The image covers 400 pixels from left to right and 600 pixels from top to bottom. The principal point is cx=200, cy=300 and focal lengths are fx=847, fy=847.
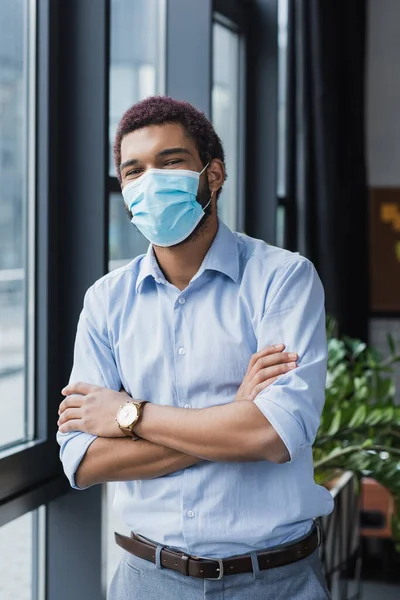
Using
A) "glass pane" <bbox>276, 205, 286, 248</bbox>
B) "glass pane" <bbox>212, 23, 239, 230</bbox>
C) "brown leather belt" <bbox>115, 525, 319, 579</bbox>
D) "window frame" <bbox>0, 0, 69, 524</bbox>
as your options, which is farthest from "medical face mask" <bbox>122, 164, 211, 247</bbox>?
"glass pane" <bbox>276, 205, 286, 248</bbox>

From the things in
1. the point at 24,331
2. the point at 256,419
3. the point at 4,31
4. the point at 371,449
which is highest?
the point at 4,31

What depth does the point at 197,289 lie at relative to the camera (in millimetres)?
1465

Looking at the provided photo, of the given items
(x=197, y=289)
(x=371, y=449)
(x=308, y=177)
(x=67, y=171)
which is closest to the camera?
(x=197, y=289)

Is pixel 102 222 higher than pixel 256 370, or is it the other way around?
pixel 102 222

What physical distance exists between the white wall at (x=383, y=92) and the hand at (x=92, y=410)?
388 cm

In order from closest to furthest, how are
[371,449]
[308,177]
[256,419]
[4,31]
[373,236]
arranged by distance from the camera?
[256,419]
[4,31]
[371,449]
[308,177]
[373,236]

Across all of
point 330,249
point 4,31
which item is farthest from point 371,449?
point 330,249

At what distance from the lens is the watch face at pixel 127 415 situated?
139cm

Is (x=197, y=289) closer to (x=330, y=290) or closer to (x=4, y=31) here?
(x=4, y=31)

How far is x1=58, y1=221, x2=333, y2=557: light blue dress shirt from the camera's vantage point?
Result: 4.47 feet

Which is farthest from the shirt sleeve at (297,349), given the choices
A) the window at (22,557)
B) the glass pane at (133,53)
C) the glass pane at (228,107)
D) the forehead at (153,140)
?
the glass pane at (228,107)

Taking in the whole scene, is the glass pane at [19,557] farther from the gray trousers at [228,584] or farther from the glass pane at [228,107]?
the glass pane at [228,107]

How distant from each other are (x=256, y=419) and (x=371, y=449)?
1.03 meters

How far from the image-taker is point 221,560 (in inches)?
53.7
